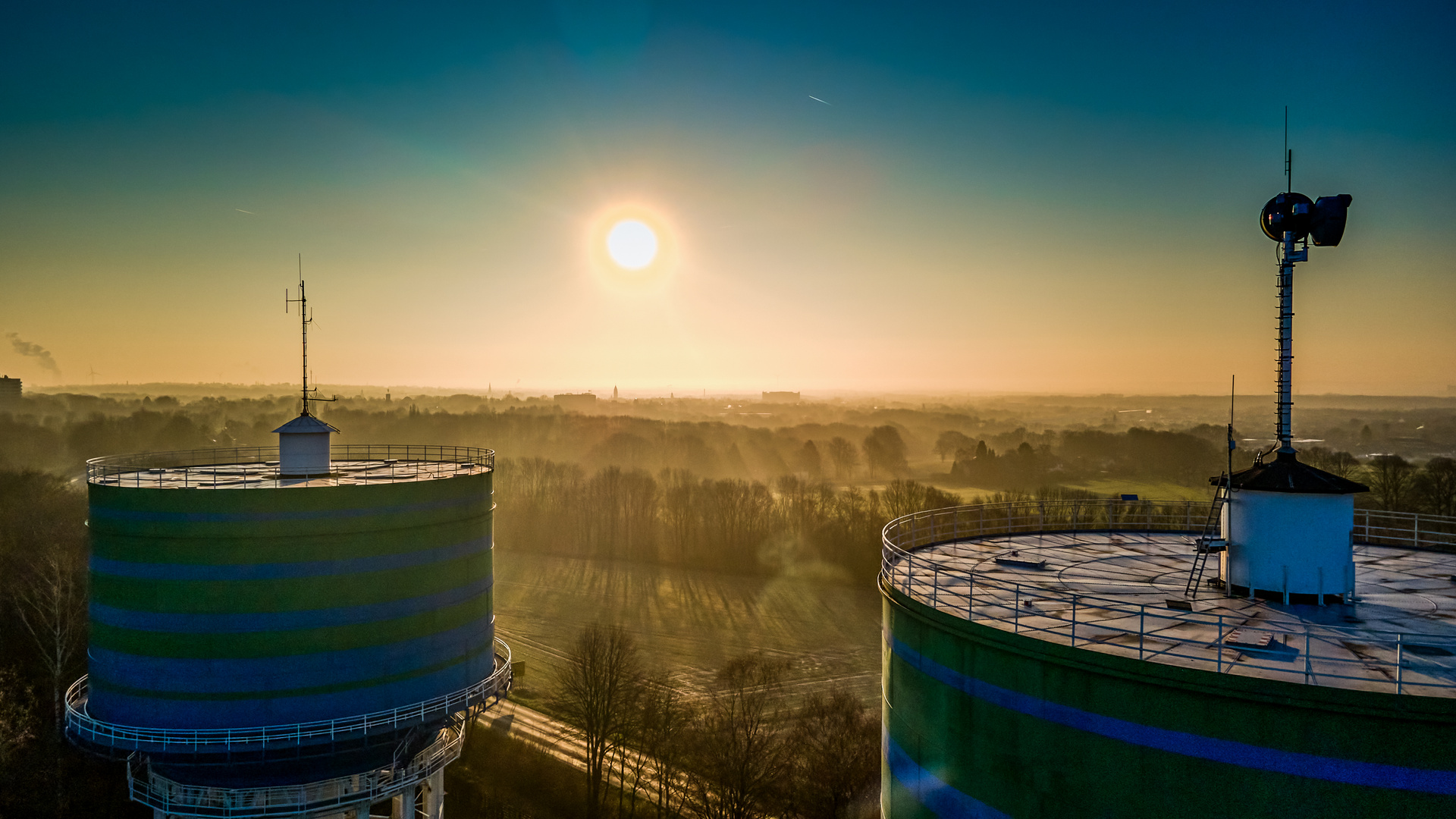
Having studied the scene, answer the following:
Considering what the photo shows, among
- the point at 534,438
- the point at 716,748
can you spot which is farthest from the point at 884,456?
the point at 716,748

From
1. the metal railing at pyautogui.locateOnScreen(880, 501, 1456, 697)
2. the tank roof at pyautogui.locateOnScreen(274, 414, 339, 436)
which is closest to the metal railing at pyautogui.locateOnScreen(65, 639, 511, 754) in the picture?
the tank roof at pyautogui.locateOnScreen(274, 414, 339, 436)

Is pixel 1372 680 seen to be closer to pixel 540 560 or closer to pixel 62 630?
pixel 62 630

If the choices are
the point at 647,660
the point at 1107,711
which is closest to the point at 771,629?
the point at 647,660

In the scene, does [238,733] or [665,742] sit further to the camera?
[665,742]

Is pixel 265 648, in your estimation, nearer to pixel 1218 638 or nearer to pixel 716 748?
pixel 716 748

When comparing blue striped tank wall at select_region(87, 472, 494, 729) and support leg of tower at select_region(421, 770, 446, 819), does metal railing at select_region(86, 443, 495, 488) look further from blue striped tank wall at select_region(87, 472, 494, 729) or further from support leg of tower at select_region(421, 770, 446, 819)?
support leg of tower at select_region(421, 770, 446, 819)

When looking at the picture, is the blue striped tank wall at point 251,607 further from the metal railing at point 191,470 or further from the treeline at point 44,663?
the treeline at point 44,663
